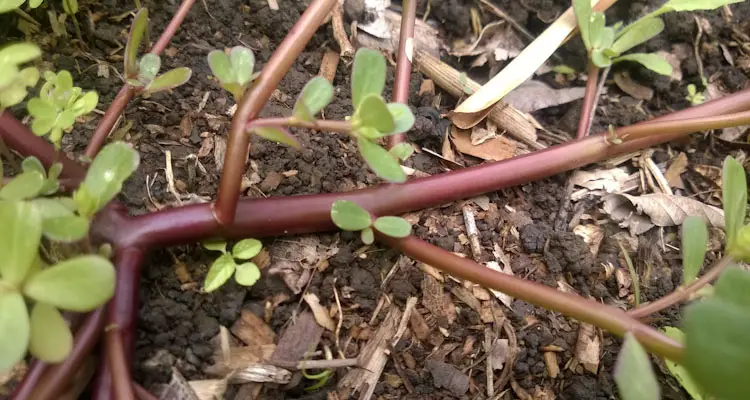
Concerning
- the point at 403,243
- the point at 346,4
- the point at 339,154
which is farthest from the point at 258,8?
the point at 403,243

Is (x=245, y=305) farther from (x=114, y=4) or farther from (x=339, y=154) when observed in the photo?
(x=114, y=4)

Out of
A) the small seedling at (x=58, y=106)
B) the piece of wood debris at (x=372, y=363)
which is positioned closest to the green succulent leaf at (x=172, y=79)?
the small seedling at (x=58, y=106)

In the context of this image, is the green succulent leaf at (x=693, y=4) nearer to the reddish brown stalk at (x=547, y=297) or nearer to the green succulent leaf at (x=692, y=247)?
the green succulent leaf at (x=692, y=247)

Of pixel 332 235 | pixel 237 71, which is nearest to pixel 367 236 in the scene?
pixel 332 235

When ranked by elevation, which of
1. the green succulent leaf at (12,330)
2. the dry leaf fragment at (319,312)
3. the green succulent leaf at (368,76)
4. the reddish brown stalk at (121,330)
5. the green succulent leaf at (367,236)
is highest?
the green succulent leaf at (368,76)

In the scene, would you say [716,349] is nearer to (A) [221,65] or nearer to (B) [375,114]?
(B) [375,114]
